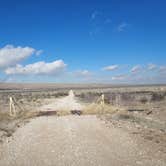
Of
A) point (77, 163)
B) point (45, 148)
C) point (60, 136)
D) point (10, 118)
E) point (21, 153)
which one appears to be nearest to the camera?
point (77, 163)

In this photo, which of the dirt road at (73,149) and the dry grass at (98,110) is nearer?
the dirt road at (73,149)

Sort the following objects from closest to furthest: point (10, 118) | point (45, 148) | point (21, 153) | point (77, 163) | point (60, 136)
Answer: point (77, 163) → point (21, 153) → point (45, 148) → point (60, 136) → point (10, 118)

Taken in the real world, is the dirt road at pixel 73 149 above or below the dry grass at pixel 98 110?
below

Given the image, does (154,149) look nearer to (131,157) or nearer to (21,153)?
(131,157)

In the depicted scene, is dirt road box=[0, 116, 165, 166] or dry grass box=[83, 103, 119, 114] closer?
dirt road box=[0, 116, 165, 166]

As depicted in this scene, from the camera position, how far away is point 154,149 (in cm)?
962

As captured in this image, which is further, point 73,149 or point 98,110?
point 98,110

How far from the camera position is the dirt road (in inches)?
319

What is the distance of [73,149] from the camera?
9641mm

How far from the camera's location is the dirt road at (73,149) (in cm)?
810

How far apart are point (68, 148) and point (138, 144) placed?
267 centimetres

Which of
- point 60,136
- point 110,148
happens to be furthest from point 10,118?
point 110,148

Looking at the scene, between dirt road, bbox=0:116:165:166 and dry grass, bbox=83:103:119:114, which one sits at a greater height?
dry grass, bbox=83:103:119:114

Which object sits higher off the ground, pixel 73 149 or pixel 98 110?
pixel 98 110
